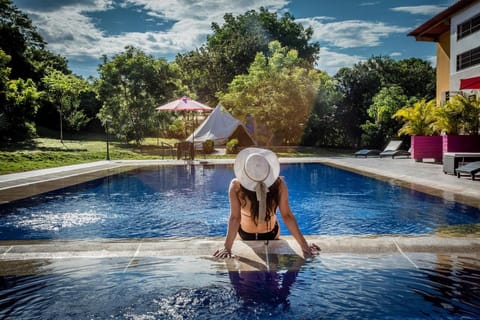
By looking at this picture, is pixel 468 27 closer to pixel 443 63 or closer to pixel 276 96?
pixel 443 63

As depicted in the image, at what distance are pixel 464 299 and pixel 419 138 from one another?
15.4 m

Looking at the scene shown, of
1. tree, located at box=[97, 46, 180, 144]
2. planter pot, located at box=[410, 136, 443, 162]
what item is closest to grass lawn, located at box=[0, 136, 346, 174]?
tree, located at box=[97, 46, 180, 144]

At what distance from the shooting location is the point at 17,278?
4062 millimetres

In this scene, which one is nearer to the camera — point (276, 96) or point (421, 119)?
point (421, 119)

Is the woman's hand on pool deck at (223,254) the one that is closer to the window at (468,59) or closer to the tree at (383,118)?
the window at (468,59)

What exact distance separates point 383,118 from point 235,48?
18.4 metres

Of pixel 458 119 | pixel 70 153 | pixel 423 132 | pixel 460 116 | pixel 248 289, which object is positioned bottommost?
pixel 248 289

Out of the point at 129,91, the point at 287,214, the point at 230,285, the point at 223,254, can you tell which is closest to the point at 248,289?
the point at 230,285

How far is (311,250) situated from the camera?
179 inches

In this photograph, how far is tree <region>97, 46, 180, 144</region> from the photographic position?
94.4 feet

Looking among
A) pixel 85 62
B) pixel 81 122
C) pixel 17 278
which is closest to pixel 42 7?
pixel 85 62

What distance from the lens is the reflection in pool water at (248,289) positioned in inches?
133

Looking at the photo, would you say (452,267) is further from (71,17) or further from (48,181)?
(71,17)

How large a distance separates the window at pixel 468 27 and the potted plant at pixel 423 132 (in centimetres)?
501
